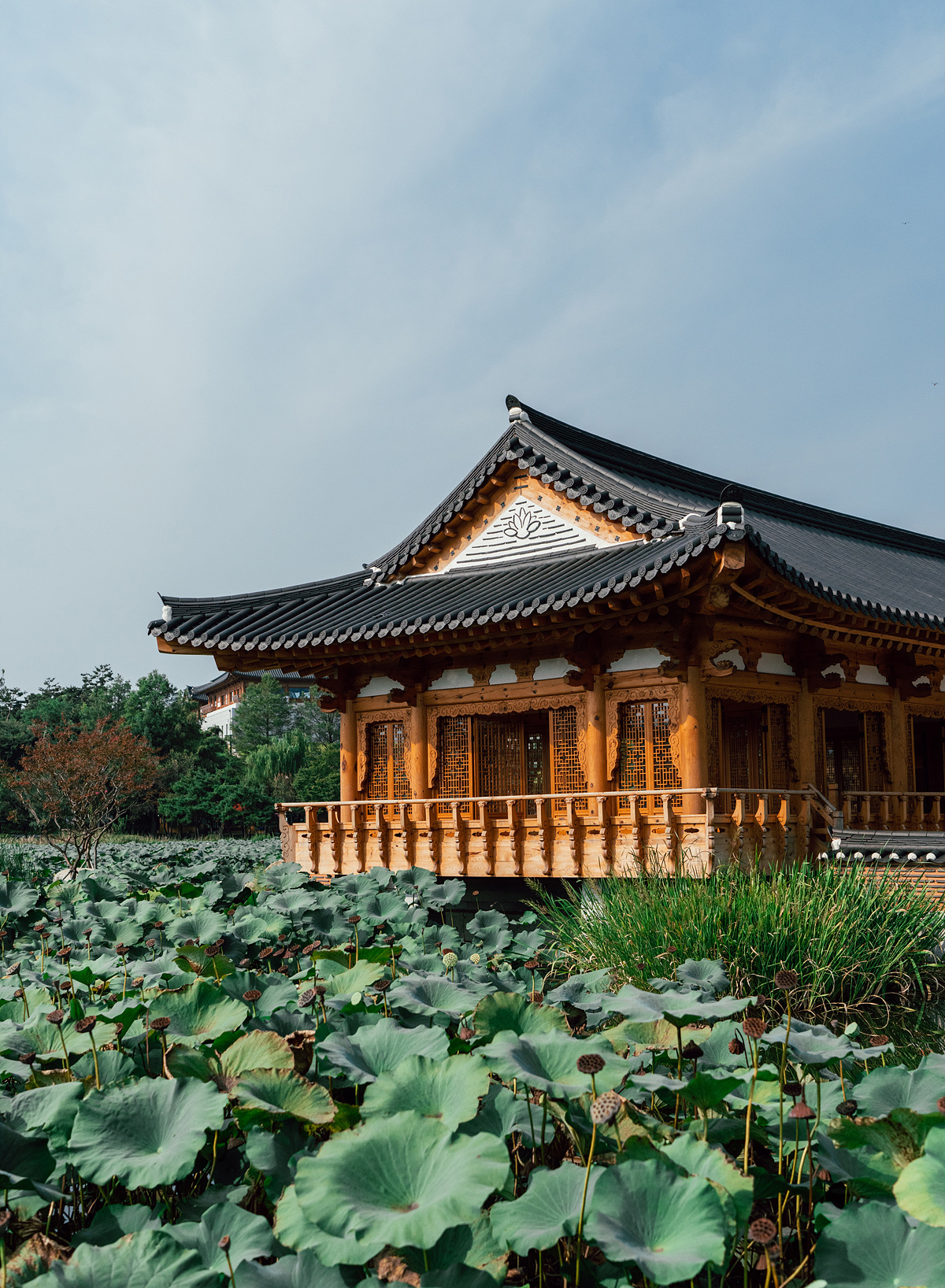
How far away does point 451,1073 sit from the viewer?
2.11 meters

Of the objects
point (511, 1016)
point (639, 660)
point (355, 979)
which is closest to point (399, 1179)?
point (511, 1016)

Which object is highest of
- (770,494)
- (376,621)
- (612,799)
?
(770,494)

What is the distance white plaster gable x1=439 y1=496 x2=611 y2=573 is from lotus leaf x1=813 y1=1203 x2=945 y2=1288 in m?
10.2

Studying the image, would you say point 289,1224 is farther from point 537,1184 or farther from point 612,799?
point 612,799

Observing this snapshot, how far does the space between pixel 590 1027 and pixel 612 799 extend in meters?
6.70

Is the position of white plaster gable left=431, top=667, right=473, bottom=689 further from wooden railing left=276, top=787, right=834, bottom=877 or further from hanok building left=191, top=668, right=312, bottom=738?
hanok building left=191, top=668, right=312, bottom=738

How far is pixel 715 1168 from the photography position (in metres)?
1.88

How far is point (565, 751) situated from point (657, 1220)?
31.1 ft

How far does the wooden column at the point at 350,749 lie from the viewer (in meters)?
12.7

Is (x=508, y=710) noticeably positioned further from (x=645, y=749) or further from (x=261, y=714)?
(x=261, y=714)

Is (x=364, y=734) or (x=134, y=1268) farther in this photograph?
(x=364, y=734)

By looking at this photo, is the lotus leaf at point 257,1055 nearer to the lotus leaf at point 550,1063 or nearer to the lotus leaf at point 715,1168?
the lotus leaf at point 550,1063

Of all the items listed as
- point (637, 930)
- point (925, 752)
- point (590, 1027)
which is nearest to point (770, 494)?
point (925, 752)

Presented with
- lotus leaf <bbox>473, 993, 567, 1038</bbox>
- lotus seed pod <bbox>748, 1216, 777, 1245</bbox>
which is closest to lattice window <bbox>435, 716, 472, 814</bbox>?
lotus leaf <bbox>473, 993, 567, 1038</bbox>
